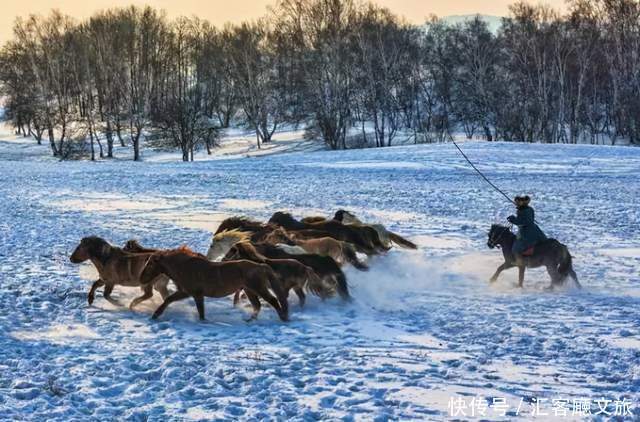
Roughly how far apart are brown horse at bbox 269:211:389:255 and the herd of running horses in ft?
2.89

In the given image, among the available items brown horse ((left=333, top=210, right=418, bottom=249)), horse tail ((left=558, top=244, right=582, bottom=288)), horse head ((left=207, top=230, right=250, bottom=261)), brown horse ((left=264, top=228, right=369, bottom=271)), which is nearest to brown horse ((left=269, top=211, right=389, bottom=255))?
brown horse ((left=333, top=210, right=418, bottom=249))

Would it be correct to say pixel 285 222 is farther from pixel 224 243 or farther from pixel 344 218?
pixel 224 243

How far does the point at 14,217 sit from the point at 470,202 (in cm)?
1190

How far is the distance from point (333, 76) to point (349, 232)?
122 ft

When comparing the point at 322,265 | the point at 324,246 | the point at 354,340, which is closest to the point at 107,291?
the point at 322,265

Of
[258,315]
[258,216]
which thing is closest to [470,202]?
[258,216]

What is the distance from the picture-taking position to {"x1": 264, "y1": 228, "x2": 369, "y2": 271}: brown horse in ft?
30.0

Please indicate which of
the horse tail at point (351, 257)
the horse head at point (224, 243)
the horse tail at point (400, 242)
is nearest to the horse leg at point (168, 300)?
the horse head at point (224, 243)

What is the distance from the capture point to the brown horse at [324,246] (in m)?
9.15

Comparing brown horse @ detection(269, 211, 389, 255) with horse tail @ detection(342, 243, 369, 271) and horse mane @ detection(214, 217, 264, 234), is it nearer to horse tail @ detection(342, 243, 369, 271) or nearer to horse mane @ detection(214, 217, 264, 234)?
horse mane @ detection(214, 217, 264, 234)

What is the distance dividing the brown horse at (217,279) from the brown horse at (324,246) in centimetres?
200

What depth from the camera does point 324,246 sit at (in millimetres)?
9258

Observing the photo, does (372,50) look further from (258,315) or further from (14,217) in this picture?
(258,315)

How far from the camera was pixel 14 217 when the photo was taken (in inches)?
625
